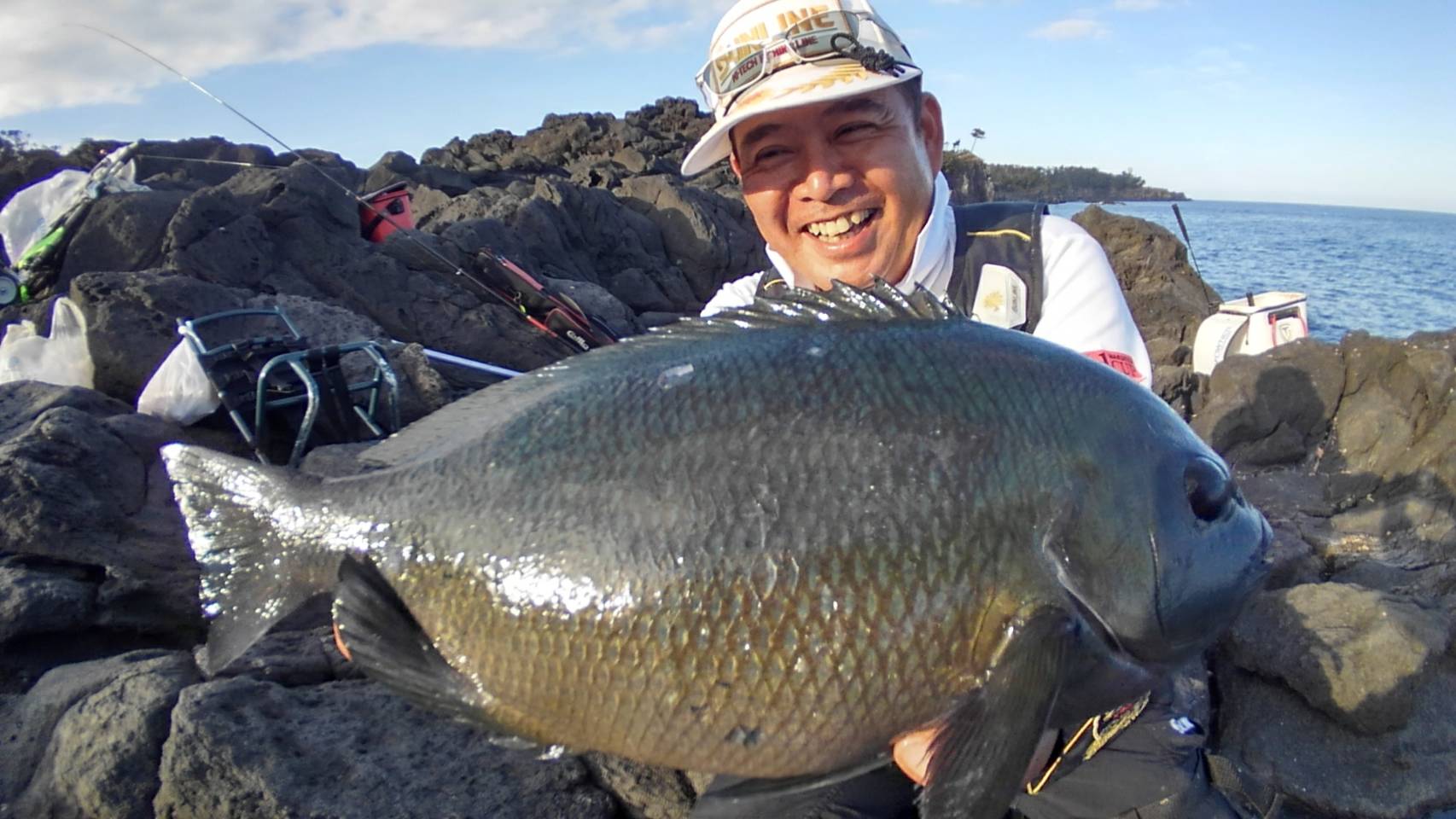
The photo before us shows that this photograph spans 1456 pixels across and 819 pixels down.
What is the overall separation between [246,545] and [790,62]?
6.60 ft

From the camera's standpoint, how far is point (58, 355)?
17.5 feet

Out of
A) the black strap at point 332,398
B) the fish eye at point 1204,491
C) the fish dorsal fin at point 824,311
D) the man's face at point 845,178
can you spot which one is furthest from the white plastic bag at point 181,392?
the fish eye at point 1204,491

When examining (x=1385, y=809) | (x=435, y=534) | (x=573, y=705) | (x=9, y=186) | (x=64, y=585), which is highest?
(x=9, y=186)

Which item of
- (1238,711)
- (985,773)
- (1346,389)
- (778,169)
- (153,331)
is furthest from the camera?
(1346,389)

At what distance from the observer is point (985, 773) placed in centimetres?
168

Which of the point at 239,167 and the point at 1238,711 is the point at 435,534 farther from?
the point at 239,167

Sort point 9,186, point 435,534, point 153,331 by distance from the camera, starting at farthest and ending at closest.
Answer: point 9,186 → point 153,331 → point 435,534

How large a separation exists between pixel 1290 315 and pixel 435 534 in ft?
31.4

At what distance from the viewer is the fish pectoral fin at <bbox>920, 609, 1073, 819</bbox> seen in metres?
1.65

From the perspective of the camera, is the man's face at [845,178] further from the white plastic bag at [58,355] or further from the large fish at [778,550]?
the white plastic bag at [58,355]

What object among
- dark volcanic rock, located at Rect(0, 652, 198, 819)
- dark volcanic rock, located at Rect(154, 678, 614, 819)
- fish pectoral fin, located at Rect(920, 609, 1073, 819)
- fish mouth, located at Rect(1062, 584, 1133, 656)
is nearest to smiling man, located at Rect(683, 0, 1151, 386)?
fish mouth, located at Rect(1062, 584, 1133, 656)

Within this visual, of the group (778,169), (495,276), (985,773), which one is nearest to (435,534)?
(985,773)

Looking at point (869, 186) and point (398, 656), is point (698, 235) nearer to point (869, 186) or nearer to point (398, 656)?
point (869, 186)

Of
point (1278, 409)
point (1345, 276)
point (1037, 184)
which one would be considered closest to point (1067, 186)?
point (1037, 184)
